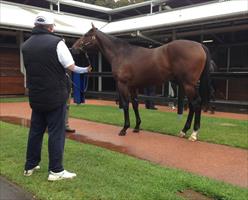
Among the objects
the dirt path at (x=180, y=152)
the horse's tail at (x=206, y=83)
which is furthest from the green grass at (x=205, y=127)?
the horse's tail at (x=206, y=83)

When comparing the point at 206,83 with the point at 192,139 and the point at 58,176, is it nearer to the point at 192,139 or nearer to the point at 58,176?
the point at 192,139

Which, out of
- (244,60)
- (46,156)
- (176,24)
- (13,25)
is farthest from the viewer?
(244,60)

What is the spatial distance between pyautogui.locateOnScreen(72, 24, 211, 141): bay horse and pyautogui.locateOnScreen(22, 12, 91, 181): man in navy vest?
3158 millimetres

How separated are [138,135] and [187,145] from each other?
1316 mm

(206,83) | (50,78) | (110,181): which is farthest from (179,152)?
(50,78)

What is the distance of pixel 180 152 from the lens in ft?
20.6

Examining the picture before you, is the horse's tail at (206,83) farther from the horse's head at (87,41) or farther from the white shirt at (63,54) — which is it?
the white shirt at (63,54)

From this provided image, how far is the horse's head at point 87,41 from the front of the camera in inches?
312

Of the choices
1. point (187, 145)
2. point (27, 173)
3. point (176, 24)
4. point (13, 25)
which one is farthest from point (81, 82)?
point (13, 25)

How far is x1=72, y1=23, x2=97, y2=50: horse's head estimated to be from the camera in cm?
794

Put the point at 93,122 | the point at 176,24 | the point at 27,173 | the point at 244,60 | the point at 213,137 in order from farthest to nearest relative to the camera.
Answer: the point at 244,60
the point at 176,24
the point at 93,122
the point at 213,137
the point at 27,173

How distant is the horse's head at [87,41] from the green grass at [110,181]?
285 cm

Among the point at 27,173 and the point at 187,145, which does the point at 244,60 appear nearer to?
the point at 187,145

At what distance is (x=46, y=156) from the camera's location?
223 inches
